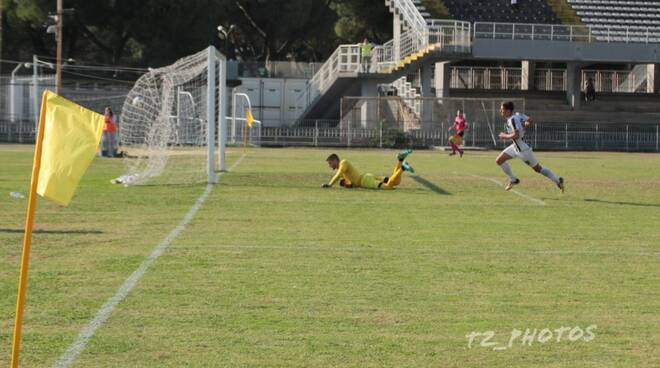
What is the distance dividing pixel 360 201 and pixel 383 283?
9043mm

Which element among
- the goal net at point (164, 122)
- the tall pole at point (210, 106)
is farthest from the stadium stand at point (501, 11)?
the tall pole at point (210, 106)

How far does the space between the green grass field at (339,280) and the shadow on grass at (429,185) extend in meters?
1.49

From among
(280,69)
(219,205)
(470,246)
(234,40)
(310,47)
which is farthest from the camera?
(310,47)

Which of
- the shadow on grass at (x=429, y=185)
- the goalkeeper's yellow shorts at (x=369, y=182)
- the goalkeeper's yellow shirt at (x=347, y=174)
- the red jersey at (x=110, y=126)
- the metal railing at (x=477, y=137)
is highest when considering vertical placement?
the red jersey at (x=110, y=126)

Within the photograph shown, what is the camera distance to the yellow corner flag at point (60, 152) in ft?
20.4

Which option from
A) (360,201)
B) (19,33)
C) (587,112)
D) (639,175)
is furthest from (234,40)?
(360,201)

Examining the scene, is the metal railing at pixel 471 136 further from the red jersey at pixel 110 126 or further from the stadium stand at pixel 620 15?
the red jersey at pixel 110 126

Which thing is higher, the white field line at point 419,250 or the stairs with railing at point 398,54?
the stairs with railing at point 398,54

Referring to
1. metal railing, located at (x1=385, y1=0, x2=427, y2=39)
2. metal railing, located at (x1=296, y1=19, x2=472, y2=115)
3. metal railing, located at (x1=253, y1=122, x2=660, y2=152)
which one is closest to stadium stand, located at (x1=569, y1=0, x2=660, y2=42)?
metal railing, located at (x1=253, y1=122, x2=660, y2=152)

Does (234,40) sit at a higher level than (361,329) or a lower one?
higher

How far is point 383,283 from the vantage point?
9945 mm

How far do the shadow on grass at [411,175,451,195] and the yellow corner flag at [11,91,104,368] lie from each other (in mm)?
15358

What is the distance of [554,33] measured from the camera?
172 feet

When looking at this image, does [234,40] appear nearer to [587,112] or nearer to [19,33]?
[19,33]
